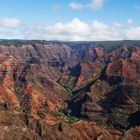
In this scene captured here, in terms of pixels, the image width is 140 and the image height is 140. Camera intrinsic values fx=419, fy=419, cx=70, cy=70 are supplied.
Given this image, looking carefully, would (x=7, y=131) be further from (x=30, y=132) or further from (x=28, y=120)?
(x=28, y=120)

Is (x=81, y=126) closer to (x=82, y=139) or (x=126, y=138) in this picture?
(x=82, y=139)

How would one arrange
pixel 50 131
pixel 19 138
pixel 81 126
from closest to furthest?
pixel 19 138 → pixel 50 131 → pixel 81 126

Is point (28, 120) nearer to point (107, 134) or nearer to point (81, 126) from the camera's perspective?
point (81, 126)

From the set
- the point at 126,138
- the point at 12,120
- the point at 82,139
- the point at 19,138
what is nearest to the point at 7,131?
the point at 19,138

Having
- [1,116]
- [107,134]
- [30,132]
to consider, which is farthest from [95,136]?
[1,116]

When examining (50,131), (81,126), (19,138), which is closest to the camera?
(19,138)

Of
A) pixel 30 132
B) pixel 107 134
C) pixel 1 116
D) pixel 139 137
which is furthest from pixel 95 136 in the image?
pixel 1 116

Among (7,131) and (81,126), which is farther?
(81,126)

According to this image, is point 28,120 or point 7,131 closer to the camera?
point 7,131
